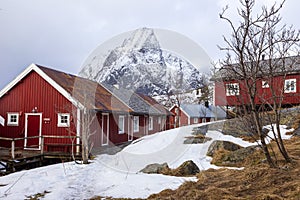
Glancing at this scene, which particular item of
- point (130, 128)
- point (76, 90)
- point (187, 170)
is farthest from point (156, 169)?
point (130, 128)

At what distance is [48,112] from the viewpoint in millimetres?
12852

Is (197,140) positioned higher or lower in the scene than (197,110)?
lower

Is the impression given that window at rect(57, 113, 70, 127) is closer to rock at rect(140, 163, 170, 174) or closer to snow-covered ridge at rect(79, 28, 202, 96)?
snow-covered ridge at rect(79, 28, 202, 96)

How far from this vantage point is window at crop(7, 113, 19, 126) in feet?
44.3

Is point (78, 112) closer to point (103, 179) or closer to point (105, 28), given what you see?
point (105, 28)

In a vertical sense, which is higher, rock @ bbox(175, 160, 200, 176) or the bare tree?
the bare tree

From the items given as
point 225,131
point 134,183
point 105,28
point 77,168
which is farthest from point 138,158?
point 105,28

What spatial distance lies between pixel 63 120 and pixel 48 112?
103 centimetres

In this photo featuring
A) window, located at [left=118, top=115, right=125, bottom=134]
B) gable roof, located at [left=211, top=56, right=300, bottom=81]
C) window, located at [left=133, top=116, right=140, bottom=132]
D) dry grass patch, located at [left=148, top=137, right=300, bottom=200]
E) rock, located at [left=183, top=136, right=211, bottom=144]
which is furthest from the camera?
window, located at [left=133, top=116, right=140, bottom=132]

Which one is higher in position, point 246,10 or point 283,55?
point 246,10

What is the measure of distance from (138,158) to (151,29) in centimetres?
592

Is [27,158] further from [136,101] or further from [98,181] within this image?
[136,101]

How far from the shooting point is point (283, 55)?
5.23 metres

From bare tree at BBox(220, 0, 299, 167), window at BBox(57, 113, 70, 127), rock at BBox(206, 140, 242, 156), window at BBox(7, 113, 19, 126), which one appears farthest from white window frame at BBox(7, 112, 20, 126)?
bare tree at BBox(220, 0, 299, 167)
